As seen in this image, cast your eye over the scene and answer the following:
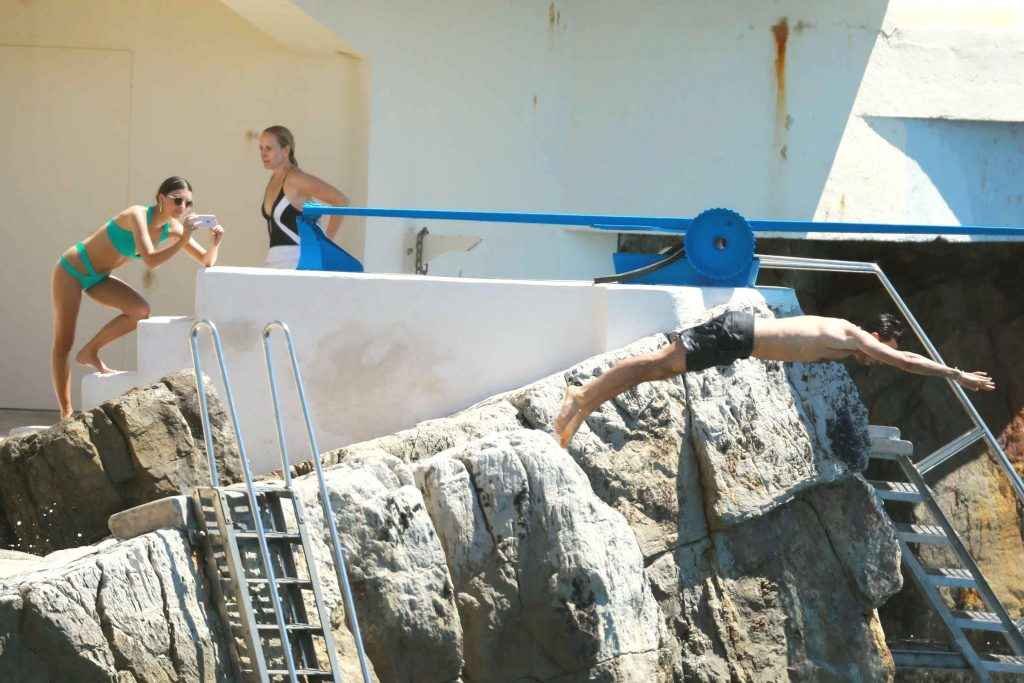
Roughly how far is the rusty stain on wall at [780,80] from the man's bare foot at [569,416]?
4345 mm

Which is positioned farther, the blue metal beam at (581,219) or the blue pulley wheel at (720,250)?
the blue metal beam at (581,219)

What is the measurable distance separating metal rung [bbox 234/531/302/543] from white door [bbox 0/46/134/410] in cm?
561

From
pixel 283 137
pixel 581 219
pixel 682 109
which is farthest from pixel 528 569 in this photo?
pixel 682 109

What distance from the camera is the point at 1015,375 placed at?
12.6 metres

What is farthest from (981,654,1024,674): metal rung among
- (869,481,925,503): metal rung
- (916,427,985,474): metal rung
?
(916,427,985,474): metal rung

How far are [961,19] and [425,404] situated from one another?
17.9 ft

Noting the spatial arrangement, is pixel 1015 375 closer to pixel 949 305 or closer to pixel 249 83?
pixel 949 305

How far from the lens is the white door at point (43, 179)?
10.8m

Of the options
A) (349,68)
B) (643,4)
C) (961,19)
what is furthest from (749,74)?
(349,68)

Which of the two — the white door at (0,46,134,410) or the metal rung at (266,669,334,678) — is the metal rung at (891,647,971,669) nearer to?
the metal rung at (266,669,334,678)

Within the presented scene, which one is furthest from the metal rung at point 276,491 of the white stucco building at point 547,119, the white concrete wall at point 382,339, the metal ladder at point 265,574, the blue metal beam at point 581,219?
the white stucco building at point 547,119

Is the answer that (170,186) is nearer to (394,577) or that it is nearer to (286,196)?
(286,196)

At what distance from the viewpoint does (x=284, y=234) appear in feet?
28.5

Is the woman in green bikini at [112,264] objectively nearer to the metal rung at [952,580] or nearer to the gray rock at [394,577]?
the gray rock at [394,577]
